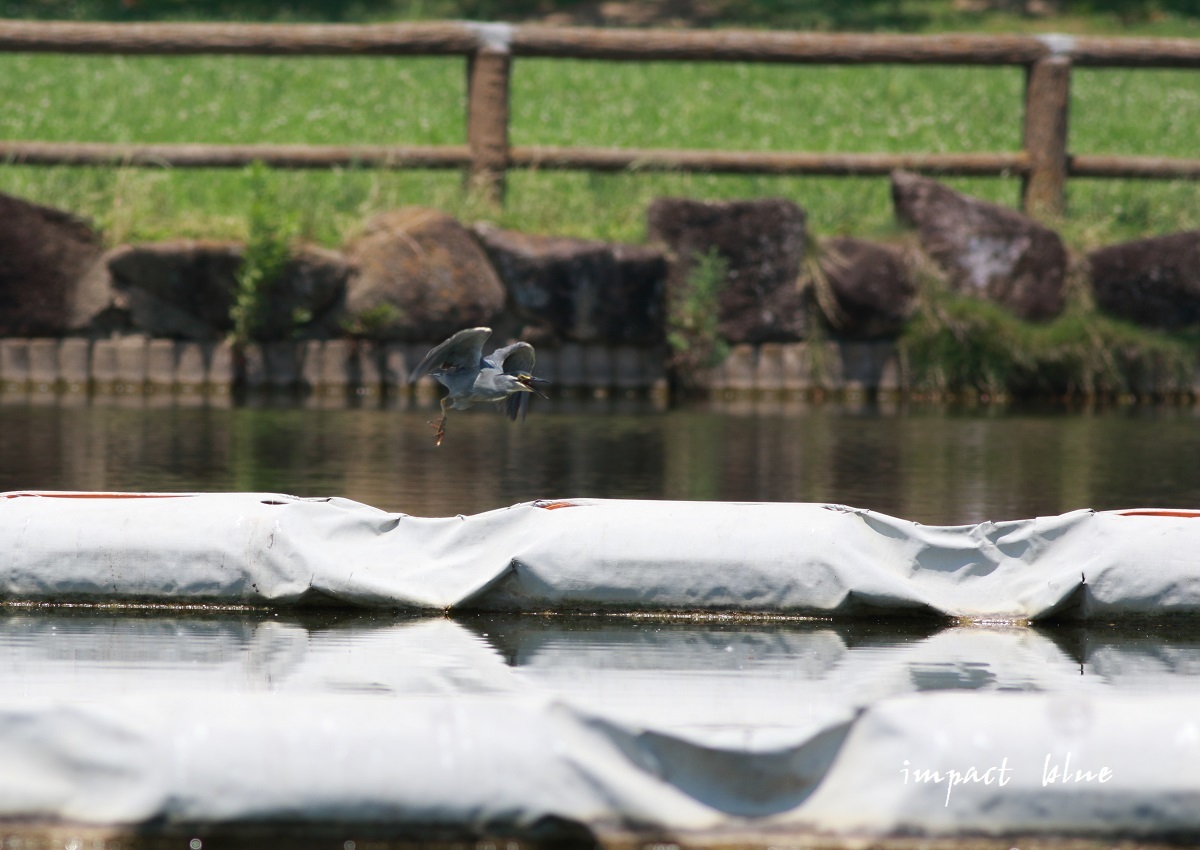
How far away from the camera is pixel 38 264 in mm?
9156

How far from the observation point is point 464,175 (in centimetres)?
1010

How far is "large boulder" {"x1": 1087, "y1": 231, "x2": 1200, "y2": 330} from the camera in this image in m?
9.89

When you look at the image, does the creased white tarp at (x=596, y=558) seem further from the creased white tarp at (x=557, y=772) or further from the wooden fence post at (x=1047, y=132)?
the wooden fence post at (x=1047, y=132)

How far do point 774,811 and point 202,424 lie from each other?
17.8 ft

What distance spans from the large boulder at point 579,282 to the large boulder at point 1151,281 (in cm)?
284

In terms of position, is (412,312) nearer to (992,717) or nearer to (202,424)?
(202,424)

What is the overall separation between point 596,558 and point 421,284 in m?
5.42

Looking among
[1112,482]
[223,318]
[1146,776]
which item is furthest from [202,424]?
[1146,776]

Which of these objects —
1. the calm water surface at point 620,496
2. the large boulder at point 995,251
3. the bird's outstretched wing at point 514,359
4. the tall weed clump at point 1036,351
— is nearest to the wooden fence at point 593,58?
the large boulder at point 995,251

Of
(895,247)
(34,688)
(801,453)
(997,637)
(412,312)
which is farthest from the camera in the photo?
(895,247)

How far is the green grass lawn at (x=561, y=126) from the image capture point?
9852mm

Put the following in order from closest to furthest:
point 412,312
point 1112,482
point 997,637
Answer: point 997,637 → point 1112,482 → point 412,312

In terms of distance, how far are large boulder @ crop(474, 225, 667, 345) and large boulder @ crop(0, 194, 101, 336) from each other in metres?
2.34

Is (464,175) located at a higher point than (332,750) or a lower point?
higher
